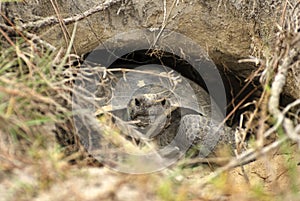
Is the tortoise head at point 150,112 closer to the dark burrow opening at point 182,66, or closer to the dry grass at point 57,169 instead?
the dark burrow opening at point 182,66

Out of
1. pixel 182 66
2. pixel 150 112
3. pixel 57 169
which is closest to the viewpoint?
pixel 57 169

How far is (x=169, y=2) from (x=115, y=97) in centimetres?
67

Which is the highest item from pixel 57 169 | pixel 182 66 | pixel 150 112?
pixel 57 169

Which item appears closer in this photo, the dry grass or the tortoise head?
the dry grass

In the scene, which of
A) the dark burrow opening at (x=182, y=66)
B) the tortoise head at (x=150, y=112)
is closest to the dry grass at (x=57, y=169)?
the tortoise head at (x=150, y=112)

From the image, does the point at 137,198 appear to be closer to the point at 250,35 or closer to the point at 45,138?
the point at 45,138

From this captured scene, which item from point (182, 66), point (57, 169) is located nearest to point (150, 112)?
point (182, 66)

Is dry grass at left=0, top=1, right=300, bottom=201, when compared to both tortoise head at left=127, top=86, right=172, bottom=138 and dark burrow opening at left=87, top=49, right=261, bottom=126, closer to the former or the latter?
tortoise head at left=127, top=86, right=172, bottom=138

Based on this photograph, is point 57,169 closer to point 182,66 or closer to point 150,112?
point 150,112

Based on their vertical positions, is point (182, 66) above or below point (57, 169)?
below

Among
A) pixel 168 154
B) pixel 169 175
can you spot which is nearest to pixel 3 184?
pixel 169 175

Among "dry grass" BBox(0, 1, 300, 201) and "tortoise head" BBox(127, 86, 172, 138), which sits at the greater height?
"dry grass" BBox(0, 1, 300, 201)

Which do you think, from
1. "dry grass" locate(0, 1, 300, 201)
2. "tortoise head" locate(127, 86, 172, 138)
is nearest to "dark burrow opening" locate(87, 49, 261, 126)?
"tortoise head" locate(127, 86, 172, 138)

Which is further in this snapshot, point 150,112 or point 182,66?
point 182,66
